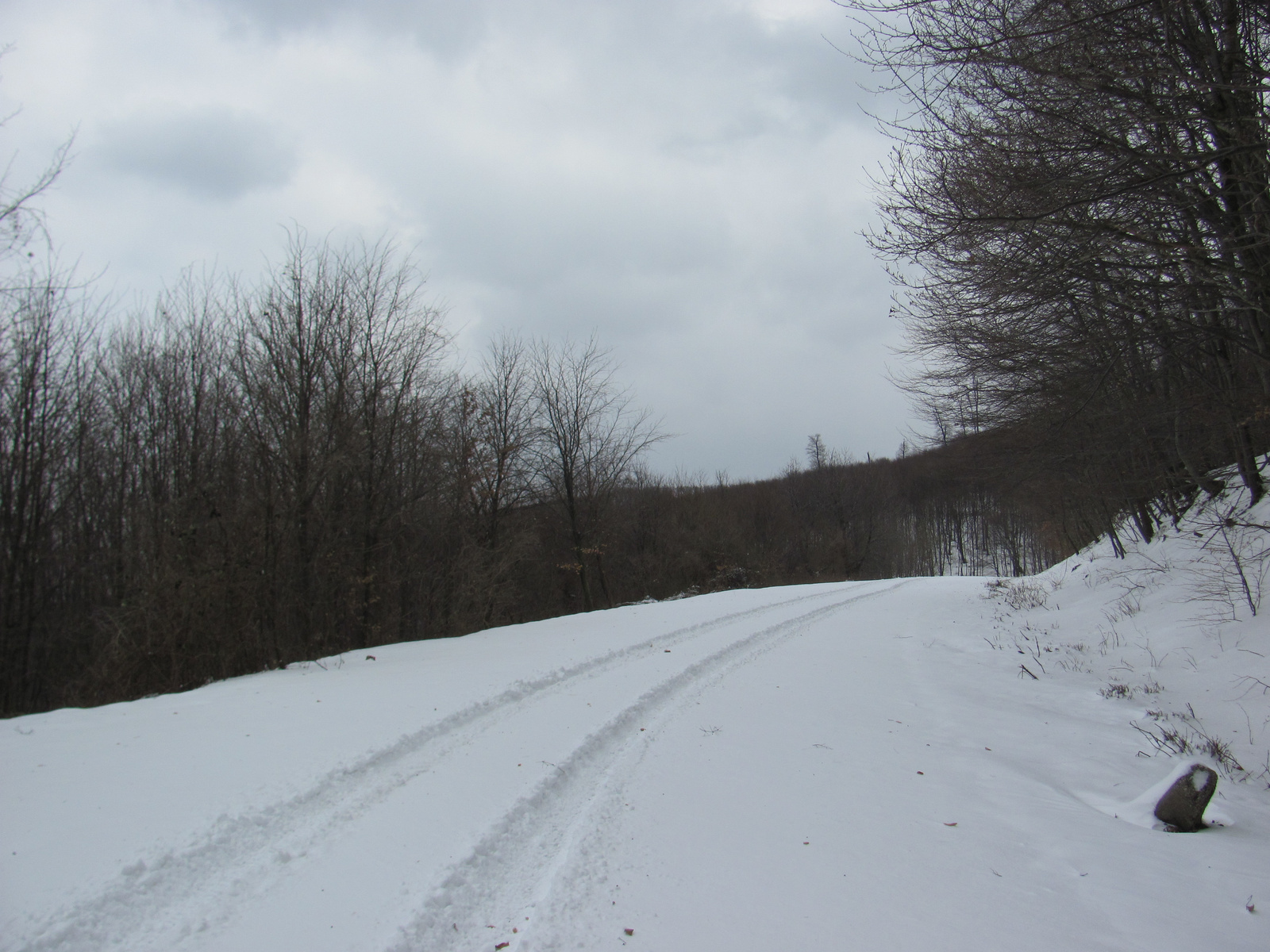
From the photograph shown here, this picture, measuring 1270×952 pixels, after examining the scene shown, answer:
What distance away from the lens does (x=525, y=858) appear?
141 inches

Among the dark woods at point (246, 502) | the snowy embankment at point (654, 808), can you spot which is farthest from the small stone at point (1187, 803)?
the dark woods at point (246, 502)

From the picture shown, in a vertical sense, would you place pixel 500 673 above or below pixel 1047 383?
below

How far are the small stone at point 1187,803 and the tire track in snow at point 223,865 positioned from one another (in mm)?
4045

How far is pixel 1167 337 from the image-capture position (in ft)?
23.4

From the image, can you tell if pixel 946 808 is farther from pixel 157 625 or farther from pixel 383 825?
pixel 157 625

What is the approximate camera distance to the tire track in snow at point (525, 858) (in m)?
2.91

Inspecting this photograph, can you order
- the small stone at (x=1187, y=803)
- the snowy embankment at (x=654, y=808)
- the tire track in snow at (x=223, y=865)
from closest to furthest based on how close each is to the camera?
the tire track in snow at (x=223, y=865)
the snowy embankment at (x=654, y=808)
the small stone at (x=1187, y=803)

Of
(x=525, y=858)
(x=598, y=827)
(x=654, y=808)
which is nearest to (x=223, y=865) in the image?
(x=525, y=858)

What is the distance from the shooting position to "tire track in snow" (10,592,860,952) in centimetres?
281

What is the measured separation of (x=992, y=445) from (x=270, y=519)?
1454 centimetres

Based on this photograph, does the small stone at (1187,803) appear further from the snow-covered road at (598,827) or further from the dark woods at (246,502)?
the dark woods at (246,502)

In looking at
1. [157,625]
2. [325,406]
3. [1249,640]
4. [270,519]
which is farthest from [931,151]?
[325,406]

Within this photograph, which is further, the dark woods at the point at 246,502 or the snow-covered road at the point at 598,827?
the dark woods at the point at 246,502

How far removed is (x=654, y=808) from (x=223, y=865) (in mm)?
2437
